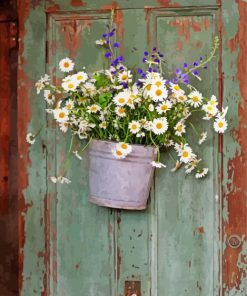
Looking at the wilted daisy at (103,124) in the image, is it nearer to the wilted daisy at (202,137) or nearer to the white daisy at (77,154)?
the white daisy at (77,154)

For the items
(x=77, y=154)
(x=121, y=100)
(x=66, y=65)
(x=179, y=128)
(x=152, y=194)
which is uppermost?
(x=66, y=65)

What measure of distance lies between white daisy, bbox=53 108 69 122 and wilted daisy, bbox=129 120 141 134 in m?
0.26

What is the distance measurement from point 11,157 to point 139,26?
809 millimetres

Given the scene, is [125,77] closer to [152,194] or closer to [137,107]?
[137,107]

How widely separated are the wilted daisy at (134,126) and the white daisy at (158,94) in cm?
11

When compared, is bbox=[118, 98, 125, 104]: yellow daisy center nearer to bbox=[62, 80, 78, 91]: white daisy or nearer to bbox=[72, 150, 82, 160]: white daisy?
bbox=[62, 80, 78, 91]: white daisy

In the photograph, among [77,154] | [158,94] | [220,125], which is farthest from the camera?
[77,154]

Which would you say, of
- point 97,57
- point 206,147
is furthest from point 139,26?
point 206,147

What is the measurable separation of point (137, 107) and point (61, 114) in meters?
0.30

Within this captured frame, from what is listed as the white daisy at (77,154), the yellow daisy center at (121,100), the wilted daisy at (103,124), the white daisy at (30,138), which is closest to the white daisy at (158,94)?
the yellow daisy center at (121,100)

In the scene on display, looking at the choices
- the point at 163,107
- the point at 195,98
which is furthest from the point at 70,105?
the point at 195,98

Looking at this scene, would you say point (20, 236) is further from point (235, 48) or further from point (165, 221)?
point (235, 48)

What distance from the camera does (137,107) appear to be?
88.6 inches

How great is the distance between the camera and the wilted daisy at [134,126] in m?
2.22
